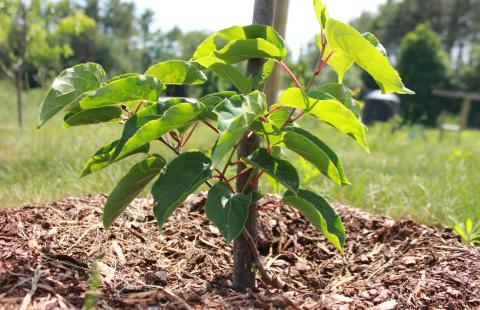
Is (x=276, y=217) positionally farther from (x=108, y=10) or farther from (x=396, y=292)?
(x=108, y=10)

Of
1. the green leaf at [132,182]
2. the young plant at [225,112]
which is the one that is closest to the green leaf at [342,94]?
the young plant at [225,112]

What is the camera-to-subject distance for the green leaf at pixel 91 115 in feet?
3.77

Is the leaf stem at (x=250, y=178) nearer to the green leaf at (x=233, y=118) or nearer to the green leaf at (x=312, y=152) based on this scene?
the green leaf at (x=312, y=152)

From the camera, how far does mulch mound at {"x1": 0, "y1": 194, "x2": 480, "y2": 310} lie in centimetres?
114

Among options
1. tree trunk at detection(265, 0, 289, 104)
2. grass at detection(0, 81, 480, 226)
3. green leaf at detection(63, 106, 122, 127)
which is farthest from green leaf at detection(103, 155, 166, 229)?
grass at detection(0, 81, 480, 226)

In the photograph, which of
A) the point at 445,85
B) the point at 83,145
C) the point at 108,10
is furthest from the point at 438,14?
the point at 83,145

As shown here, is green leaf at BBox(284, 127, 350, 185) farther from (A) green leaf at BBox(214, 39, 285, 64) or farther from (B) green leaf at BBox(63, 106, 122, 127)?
(B) green leaf at BBox(63, 106, 122, 127)

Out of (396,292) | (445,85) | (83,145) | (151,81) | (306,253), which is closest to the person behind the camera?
(151,81)

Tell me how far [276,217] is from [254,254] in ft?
1.95

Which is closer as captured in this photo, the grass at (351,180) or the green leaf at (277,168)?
the green leaf at (277,168)

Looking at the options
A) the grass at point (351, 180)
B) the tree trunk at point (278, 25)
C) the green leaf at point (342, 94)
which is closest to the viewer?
the green leaf at point (342, 94)

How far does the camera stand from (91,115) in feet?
3.81

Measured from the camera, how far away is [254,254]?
1344mm

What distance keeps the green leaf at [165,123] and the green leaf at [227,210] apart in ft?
0.65
